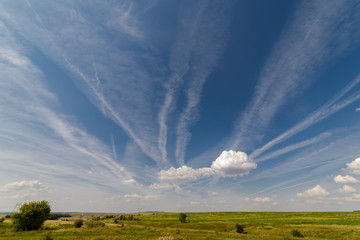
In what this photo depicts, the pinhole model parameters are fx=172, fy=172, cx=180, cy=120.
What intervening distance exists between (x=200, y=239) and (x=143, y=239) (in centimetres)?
1456

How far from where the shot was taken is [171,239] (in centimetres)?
3712

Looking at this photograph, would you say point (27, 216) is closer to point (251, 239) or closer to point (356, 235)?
point (251, 239)

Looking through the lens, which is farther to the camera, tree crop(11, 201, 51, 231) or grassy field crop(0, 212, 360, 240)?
tree crop(11, 201, 51, 231)

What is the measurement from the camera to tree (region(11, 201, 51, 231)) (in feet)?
215

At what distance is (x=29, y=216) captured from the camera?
67.4 m

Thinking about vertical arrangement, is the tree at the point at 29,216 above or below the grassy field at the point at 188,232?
above

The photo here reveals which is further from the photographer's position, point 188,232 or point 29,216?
point 29,216

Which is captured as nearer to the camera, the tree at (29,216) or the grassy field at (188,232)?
the grassy field at (188,232)

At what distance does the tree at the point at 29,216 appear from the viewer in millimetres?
65662

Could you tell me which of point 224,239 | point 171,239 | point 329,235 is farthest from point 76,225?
point 329,235

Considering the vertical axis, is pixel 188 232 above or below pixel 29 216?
below

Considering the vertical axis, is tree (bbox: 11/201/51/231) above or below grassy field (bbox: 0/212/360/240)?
above

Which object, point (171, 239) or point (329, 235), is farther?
point (329, 235)

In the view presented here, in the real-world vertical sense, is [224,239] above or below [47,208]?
below
